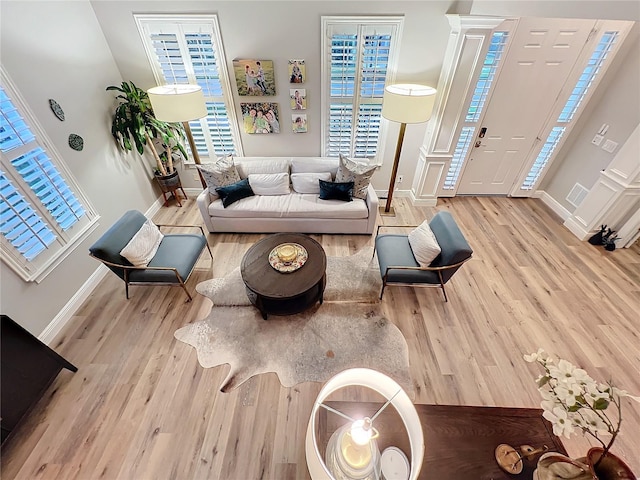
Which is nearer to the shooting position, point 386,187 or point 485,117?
point 485,117

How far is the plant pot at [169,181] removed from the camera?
3879 mm

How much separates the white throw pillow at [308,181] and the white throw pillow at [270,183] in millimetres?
126

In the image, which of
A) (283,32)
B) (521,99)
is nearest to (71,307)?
(283,32)

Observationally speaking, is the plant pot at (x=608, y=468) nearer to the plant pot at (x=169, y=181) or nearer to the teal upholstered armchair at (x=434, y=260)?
the teal upholstered armchair at (x=434, y=260)

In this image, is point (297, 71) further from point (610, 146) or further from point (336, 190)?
point (610, 146)

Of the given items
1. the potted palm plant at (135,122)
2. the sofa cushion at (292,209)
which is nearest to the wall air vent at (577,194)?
the sofa cushion at (292,209)

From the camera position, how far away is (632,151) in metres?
2.94

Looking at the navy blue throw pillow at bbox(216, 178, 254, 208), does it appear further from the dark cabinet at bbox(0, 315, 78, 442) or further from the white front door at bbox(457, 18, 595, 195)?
the white front door at bbox(457, 18, 595, 195)

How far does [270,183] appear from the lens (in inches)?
142

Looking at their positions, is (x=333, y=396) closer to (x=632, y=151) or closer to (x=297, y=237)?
(x=297, y=237)

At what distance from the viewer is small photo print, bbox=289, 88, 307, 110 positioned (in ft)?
11.3

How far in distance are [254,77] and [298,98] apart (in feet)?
1.99

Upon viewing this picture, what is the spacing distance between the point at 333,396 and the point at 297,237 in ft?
5.14

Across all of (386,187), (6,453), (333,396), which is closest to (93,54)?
(6,453)
